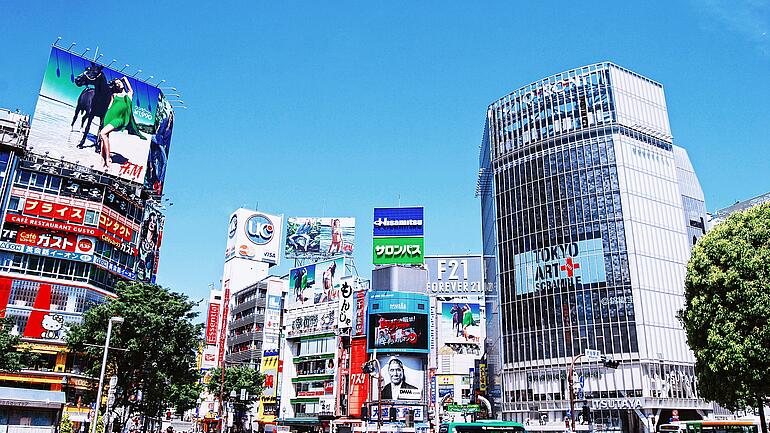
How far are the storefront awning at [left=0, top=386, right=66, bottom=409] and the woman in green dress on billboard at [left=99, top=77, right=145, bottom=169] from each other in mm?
42076

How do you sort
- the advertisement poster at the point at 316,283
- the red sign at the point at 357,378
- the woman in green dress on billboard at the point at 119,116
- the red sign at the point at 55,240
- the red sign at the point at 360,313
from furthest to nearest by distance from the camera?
the advertisement poster at the point at 316,283, the red sign at the point at 360,313, the red sign at the point at 357,378, the woman in green dress on billboard at the point at 119,116, the red sign at the point at 55,240

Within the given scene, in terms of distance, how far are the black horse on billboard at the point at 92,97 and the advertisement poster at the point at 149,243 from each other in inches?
387

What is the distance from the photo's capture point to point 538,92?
73.4 m

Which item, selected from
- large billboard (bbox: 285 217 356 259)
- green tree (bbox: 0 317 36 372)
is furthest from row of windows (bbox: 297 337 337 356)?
green tree (bbox: 0 317 36 372)

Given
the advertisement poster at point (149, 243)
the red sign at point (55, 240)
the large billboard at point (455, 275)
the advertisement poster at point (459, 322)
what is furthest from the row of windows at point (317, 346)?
the red sign at point (55, 240)

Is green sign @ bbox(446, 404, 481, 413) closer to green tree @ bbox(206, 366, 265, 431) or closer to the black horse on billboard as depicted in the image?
green tree @ bbox(206, 366, 265, 431)

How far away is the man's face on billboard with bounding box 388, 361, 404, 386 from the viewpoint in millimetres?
74938

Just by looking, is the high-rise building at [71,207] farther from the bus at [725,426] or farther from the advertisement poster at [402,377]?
the bus at [725,426]

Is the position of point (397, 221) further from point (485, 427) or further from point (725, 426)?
point (485, 427)

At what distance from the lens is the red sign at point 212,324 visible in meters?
106

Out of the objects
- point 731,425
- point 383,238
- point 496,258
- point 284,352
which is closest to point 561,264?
point 496,258

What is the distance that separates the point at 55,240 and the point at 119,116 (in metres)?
16.0

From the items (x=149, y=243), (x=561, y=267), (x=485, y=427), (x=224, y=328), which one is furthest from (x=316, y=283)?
(x=485, y=427)

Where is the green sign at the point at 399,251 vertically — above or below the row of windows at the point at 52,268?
above
